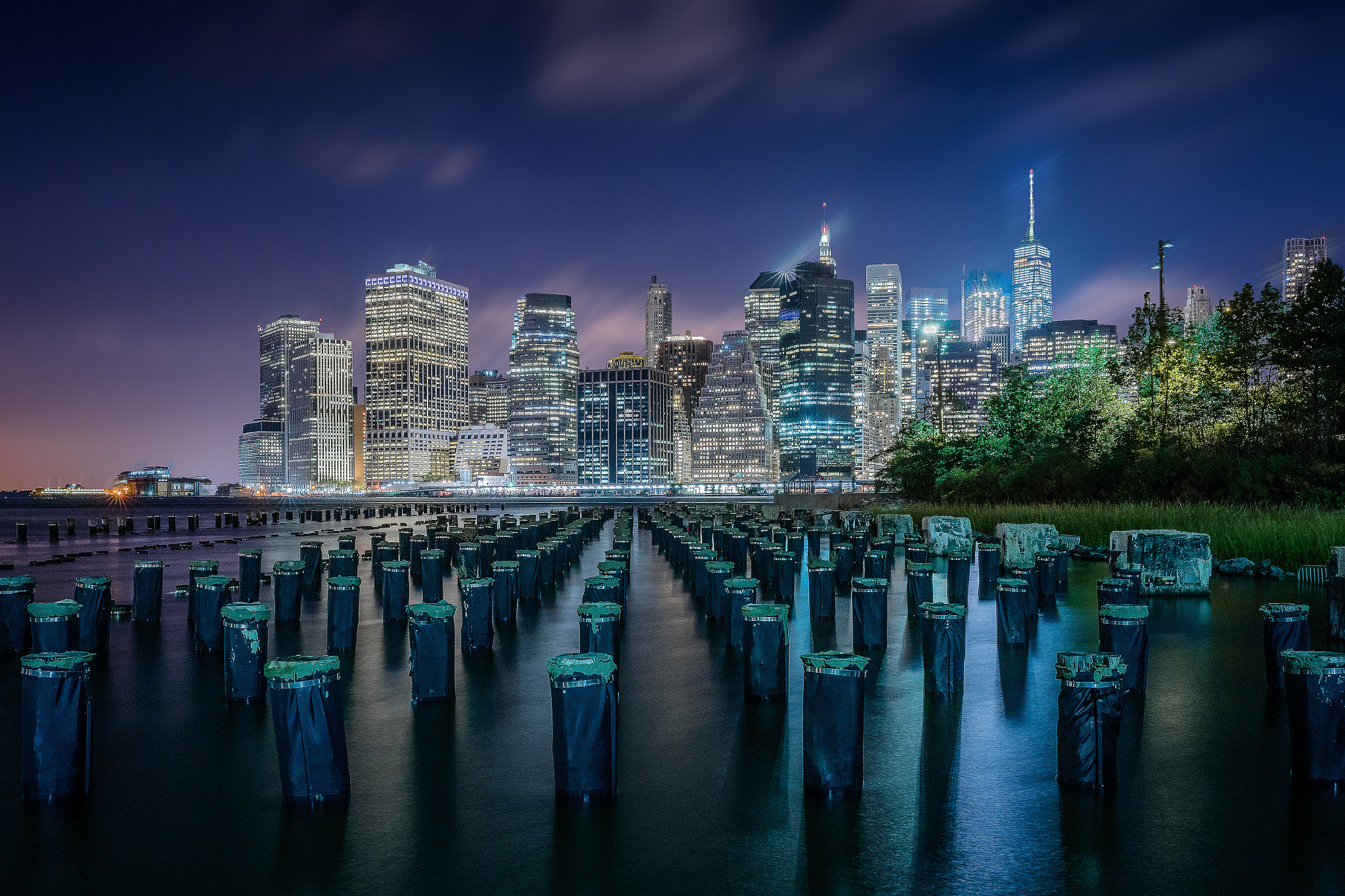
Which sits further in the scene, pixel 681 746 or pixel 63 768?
pixel 681 746

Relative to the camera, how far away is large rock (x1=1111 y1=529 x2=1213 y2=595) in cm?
1448

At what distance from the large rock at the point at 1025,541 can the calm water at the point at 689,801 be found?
8.50 m

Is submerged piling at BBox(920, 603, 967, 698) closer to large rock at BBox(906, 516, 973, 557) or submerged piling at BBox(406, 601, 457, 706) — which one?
submerged piling at BBox(406, 601, 457, 706)

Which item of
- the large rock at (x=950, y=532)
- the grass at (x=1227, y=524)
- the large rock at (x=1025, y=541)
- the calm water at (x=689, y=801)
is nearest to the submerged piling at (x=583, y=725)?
the calm water at (x=689, y=801)

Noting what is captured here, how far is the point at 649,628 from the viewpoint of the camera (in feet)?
40.4

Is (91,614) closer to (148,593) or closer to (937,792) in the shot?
(148,593)

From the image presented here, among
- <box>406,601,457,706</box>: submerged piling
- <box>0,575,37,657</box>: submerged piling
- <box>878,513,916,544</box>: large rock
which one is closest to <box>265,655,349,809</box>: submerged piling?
<box>406,601,457,706</box>: submerged piling

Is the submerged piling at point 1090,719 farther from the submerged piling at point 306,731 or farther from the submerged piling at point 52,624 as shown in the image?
the submerged piling at point 52,624

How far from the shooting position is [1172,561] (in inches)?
571

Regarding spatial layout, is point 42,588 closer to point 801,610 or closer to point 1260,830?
point 801,610

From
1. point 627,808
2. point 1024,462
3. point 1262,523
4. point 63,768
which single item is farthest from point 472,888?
point 1024,462

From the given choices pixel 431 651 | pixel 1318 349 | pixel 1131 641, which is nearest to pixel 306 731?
pixel 431 651

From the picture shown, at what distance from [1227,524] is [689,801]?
17018mm

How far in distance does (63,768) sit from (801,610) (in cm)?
988
